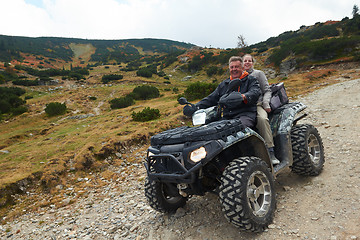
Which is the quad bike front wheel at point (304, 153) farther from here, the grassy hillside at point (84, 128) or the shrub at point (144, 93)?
the shrub at point (144, 93)

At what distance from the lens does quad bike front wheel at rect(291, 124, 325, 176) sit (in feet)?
12.4

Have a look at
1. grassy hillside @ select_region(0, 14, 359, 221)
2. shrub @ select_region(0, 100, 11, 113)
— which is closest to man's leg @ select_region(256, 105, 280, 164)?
grassy hillside @ select_region(0, 14, 359, 221)

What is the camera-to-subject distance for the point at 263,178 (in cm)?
292

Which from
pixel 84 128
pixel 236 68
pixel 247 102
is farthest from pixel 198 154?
pixel 84 128

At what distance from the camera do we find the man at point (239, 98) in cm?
314

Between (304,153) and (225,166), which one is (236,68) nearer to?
(225,166)

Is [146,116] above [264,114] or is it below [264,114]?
below

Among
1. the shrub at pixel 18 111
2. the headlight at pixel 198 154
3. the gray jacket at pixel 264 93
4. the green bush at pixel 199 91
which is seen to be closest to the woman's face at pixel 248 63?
the gray jacket at pixel 264 93

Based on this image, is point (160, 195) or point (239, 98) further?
point (160, 195)

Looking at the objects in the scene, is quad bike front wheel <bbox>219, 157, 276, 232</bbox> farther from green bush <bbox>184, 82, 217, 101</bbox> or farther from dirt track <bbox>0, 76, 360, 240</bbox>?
green bush <bbox>184, 82, 217, 101</bbox>

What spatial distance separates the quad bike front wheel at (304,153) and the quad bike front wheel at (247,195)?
1.19 meters

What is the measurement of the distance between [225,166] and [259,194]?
58 cm

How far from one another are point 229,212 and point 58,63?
281 feet

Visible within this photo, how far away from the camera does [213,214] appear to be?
340cm
